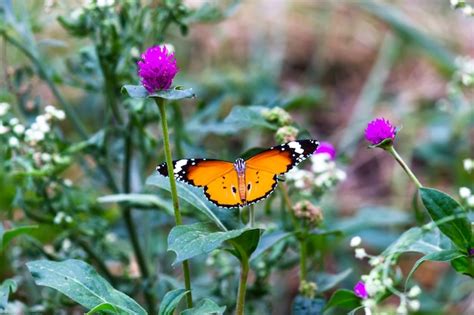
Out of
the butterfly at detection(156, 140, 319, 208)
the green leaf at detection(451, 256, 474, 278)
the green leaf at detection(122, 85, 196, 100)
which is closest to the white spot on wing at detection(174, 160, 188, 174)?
the butterfly at detection(156, 140, 319, 208)

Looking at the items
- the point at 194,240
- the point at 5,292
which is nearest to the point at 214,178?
the point at 194,240

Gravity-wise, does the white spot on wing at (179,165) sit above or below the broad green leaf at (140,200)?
above

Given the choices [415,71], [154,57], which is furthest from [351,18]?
[154,57]

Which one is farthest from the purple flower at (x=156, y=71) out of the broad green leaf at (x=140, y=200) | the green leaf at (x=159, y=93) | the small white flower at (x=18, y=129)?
the small white flower at (x=18, y=129)

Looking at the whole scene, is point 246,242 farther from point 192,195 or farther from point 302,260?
point 302,260

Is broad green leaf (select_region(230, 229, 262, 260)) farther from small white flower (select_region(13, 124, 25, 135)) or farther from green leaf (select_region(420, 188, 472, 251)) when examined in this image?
small white flower (select_region(13, 124, 25, 135))

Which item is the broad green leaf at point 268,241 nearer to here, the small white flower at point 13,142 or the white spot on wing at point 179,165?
the white spot on wing at point 179,165
